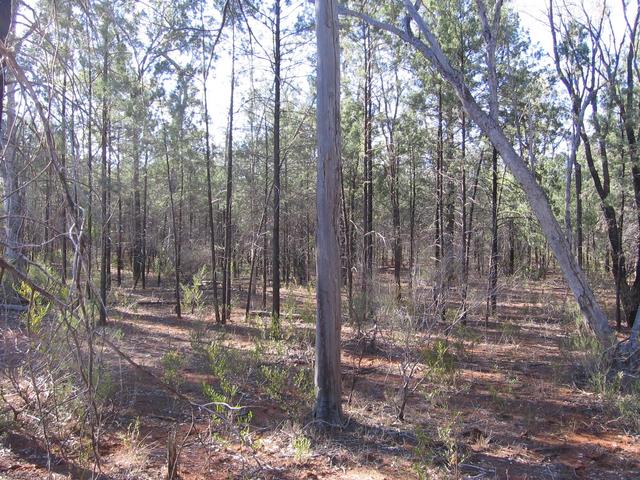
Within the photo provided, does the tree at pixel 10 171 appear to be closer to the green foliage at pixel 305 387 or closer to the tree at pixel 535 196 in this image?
the green foliage at pixel 305 387

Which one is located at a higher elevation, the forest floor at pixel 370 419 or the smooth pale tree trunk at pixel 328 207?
the smooth pale tree trunk at pixel 328 207

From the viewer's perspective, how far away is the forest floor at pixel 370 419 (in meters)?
4.29

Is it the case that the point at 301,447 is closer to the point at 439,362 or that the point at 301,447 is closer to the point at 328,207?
the point at 328,207

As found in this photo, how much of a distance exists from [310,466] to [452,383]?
12.4 ft

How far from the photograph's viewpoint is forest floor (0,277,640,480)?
14.1 feet

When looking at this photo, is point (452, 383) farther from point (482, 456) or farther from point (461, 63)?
point (461, 63)

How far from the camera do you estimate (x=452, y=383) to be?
745 centimetres

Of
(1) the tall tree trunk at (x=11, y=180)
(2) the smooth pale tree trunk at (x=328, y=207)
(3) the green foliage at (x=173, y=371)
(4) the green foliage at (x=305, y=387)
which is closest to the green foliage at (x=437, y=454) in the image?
(2) the smooth pale tree trunk at (x=328, y=207)

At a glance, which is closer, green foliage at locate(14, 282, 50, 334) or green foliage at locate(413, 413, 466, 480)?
green foliage at locate(14, 282, 50, 334)

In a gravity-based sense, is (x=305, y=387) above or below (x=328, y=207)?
below

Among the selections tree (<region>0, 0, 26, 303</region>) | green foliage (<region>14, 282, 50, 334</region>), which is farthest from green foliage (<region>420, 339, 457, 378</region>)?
tree (<region>0, 0, 26, 303</region>)

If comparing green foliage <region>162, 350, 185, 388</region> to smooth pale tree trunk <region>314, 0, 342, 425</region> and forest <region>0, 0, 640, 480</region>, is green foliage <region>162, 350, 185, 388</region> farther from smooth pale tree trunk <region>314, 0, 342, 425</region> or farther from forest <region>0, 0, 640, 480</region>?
smooth pale tree trunk <region>314, 0, 342, 425</region>

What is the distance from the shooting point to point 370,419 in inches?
226

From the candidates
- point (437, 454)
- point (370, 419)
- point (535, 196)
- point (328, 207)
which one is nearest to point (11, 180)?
point (328, 207)
